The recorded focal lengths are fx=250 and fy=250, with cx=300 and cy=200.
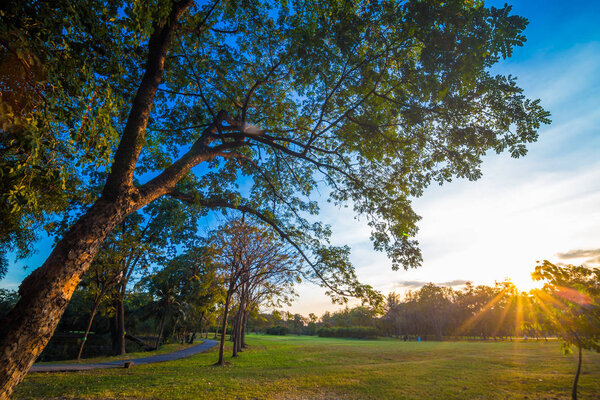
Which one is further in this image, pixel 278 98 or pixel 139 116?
pixel 278 98

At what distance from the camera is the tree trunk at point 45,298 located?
9.18 ft

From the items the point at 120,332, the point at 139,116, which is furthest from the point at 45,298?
the point at 120,332

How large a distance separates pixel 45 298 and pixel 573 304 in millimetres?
11854

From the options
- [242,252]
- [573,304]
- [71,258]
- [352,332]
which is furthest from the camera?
[352,332]

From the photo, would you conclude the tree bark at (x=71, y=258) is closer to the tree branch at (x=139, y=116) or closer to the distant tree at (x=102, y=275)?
the tree branch at (x=139, y=116)

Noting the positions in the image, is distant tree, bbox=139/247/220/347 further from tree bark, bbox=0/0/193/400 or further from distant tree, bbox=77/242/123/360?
tree bark, bbox=0/0/193/400

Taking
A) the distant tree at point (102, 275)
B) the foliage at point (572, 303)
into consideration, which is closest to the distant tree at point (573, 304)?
the foliage at point (572, 303)

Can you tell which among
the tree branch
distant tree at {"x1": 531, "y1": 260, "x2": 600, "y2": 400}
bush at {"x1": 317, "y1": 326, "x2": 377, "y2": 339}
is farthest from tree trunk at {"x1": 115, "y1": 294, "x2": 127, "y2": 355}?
bush at {"x1": 317, "y1": 326, "x2": 377, "y2": 339}

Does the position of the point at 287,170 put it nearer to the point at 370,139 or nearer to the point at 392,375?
the point at 370,139

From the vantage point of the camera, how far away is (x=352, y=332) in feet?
235

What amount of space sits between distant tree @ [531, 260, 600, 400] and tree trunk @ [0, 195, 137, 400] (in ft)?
37.6

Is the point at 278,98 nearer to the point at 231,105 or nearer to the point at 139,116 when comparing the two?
the point at 231,105

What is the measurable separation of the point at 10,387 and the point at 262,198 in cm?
746

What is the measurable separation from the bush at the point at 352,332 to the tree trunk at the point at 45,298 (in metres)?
76.5
